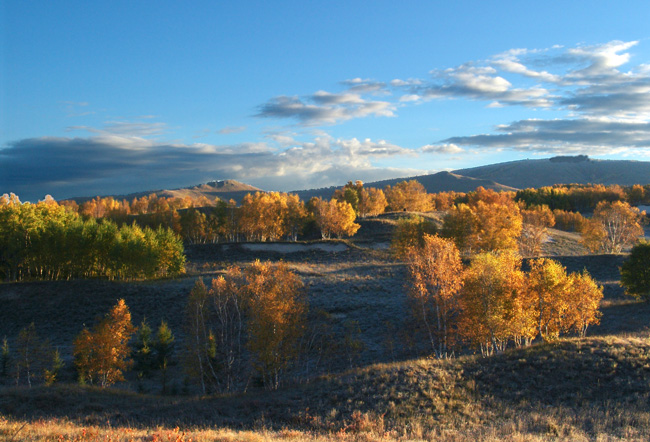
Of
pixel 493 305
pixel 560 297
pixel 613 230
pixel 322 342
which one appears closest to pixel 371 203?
pixel 613 230

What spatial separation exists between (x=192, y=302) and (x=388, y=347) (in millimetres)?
16931

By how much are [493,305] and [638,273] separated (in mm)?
23077

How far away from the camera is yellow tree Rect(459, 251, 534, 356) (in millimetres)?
30859

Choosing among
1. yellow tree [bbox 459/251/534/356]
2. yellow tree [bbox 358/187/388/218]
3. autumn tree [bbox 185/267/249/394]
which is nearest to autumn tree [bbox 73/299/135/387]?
autumn tree [bbox 185/267/249/394]

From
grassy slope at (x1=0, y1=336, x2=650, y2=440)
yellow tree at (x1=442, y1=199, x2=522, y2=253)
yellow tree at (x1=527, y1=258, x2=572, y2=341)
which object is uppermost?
yellow tree at (x1=442, y1=199, x2=522, y2=253)

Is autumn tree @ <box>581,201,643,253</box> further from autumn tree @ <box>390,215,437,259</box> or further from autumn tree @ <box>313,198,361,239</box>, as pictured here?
autumn tree @ <box>313,198,361,239</box>

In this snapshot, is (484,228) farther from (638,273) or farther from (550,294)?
(550,294)

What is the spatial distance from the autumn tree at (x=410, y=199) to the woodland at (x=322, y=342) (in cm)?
5821

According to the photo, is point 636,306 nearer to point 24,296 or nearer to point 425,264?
point 425,264

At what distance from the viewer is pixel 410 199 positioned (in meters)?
136

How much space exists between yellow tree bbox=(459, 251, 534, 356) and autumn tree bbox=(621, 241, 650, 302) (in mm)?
19256

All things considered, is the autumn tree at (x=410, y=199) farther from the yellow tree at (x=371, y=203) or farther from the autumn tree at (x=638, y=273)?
the autumn tree at (x=638, y=273)

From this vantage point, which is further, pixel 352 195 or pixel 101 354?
pixel 352 195

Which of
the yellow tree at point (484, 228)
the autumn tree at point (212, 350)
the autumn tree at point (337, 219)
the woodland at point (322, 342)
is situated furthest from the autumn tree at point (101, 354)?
the autumn tree at point (337, 219)
